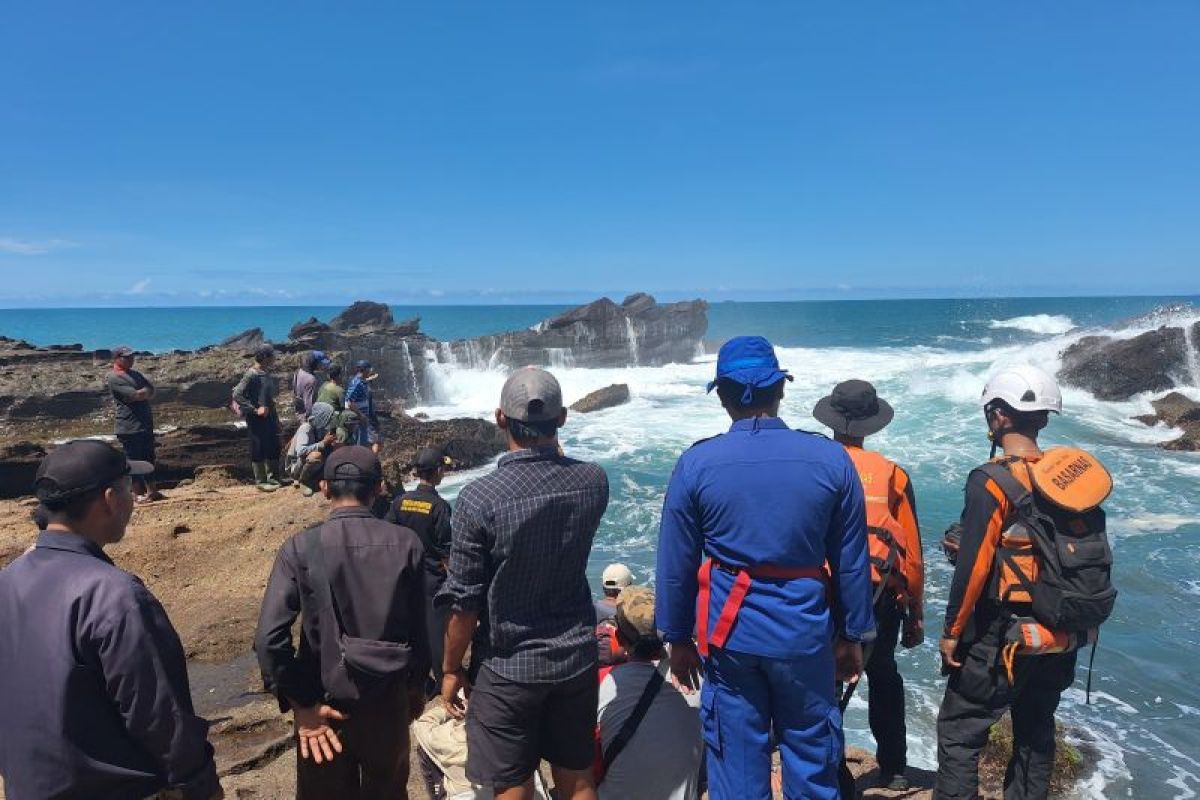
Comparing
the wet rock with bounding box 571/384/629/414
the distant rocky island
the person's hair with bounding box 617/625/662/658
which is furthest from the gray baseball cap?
the wet rock with bounding box 571/384/629/414

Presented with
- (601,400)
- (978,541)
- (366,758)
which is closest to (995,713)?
(978,541)

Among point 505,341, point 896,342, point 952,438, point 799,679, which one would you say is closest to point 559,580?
point 799,679

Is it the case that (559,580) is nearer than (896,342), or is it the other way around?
(559,580)

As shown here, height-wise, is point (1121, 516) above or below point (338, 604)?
below

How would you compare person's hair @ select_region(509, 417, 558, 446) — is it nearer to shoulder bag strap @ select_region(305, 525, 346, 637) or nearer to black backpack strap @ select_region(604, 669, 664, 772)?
shoulder bag strap @ select_region(305, 525, 346, 637)

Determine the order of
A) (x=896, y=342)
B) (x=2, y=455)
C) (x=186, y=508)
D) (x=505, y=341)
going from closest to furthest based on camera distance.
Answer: (x=186, y=508), (x=2, y=455), (x=505, y=341), (x=896, y=342)

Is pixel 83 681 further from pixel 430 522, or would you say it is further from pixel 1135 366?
pixel 1135 366

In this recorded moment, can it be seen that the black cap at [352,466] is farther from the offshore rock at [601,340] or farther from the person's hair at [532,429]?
the offshore rock at [601,340]

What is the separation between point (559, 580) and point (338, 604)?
0.86m

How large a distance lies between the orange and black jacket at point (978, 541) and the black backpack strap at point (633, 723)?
1296 millimetres

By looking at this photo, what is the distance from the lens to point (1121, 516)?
1220 cm

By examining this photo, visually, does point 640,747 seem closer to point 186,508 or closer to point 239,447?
point 186,508

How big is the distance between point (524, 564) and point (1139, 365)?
2840 cm

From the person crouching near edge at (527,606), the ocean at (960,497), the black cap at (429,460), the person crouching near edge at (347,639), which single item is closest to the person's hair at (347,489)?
the person crouching near edge at (347,639)
